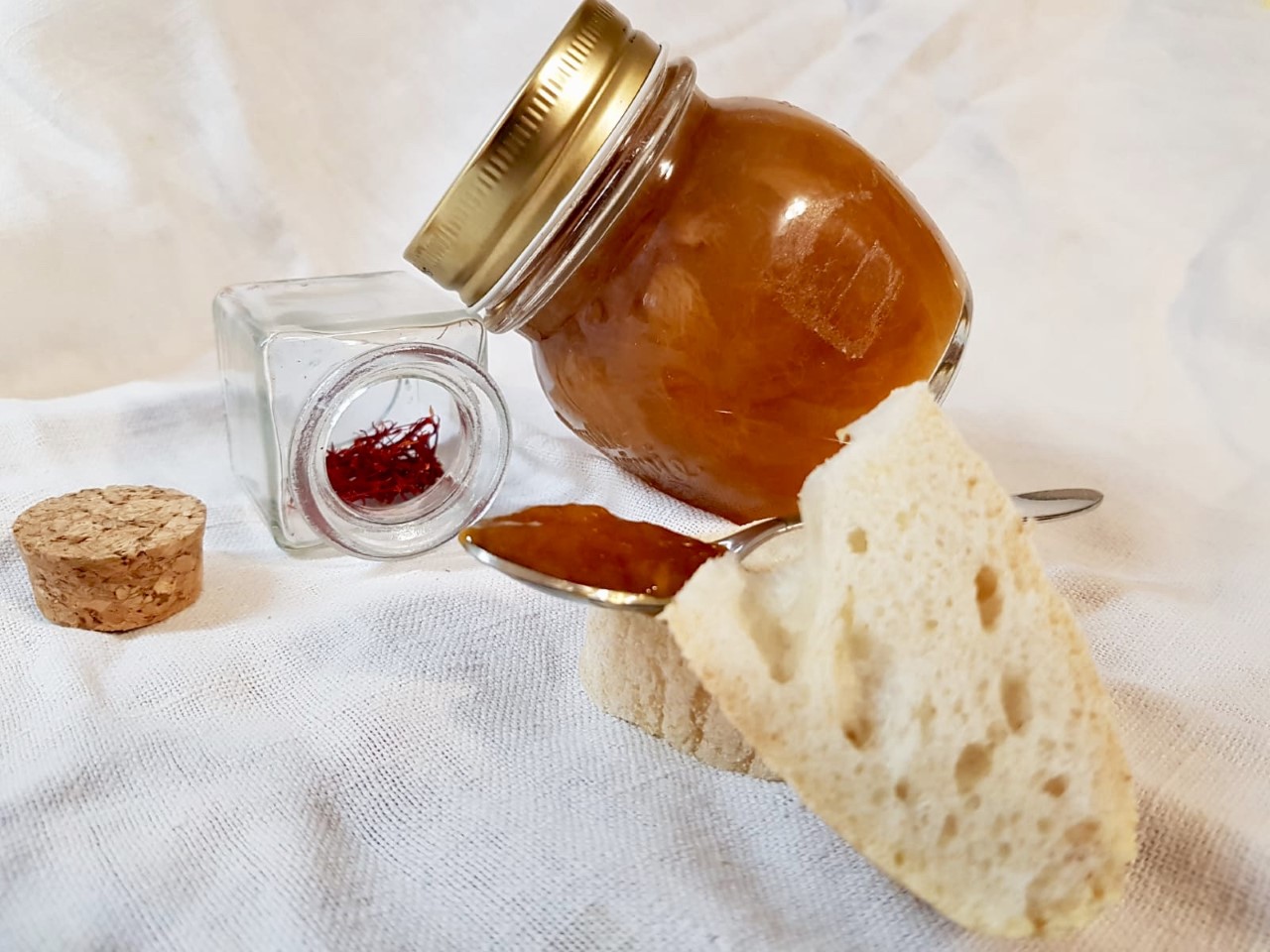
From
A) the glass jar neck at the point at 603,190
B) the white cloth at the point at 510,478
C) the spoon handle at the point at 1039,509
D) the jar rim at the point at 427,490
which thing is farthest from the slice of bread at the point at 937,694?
the jar rim at the point at 427,490

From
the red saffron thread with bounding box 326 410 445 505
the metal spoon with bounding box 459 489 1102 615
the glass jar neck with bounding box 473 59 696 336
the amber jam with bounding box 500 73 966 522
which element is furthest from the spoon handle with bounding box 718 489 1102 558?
the red saffron thread with bounding box 326 410 445 505

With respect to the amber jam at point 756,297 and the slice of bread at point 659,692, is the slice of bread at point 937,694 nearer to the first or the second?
the slice of bread at point 659,692

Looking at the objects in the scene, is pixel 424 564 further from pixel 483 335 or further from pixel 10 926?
pixel 10 926

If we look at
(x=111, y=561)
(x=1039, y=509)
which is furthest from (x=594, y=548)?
(x=1039, y=509)

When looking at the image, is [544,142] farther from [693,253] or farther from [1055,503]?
[1055,503]

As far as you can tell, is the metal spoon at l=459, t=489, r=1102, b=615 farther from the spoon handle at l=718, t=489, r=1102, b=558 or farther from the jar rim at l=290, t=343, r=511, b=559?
the jar rim at l=290, t=343, r=511, b=559

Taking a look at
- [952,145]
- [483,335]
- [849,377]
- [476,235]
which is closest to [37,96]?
[483,335]
